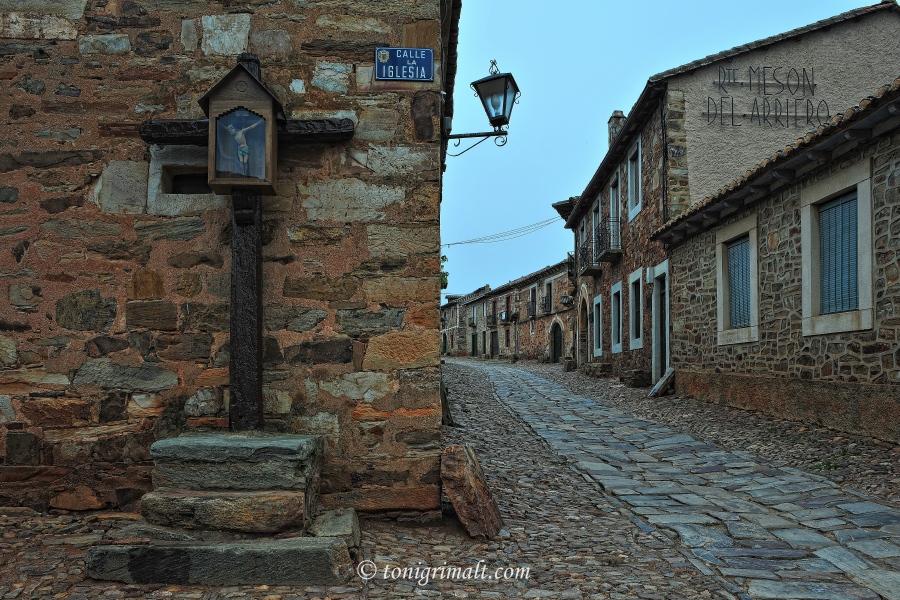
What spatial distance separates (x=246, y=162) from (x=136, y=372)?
1.32m

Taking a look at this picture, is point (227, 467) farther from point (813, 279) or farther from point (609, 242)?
point (609, 242)

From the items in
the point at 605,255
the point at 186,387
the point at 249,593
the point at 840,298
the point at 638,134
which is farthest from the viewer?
the point at 605,255

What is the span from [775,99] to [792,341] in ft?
20.8

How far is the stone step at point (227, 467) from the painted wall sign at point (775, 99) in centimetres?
1140

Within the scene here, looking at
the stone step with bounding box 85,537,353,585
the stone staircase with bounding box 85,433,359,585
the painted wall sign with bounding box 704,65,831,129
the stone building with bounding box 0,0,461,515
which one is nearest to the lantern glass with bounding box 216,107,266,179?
the stone building with bounding box 0,0,461,515

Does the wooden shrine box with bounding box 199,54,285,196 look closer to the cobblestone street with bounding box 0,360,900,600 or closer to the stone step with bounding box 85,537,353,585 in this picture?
the stone step with bounding box 85,537,353,585

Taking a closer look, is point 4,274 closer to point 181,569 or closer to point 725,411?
point 181,569

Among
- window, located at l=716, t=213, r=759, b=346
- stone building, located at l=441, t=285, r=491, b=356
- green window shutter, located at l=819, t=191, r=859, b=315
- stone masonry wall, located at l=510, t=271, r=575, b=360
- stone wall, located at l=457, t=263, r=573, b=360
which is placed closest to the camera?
green window shutter, located at l=819, t=191, r=859, b=315

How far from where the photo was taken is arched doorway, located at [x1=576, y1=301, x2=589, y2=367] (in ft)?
72.6

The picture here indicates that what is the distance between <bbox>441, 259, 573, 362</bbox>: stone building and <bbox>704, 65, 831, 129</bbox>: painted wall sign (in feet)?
36.7

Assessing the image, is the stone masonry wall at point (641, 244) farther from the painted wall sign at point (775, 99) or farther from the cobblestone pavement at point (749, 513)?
the cobblestone pavement at point (749, 513)

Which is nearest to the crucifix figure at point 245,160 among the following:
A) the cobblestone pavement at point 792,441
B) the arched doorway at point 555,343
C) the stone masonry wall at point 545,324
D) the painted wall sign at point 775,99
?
the cobblestone pavement at point 792,441

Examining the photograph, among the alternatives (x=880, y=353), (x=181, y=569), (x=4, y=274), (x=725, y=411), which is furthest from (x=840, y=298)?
(x=4, y=274)

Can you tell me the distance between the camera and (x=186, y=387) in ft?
12.5
